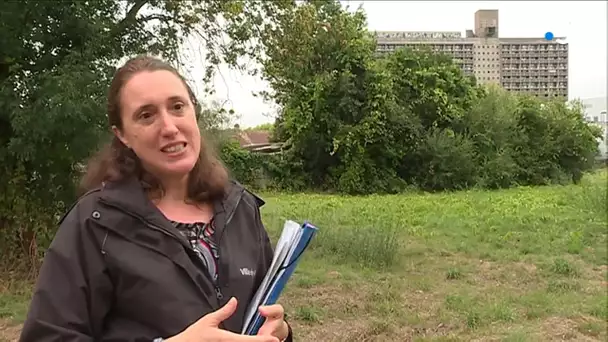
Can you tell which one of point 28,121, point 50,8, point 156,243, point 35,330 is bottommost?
point 35,330

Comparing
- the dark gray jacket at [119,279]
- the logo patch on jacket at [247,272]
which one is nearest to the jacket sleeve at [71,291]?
the dark gray jacket at [119,279]

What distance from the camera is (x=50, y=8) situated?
601cm

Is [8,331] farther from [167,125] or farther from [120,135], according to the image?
[167,125]

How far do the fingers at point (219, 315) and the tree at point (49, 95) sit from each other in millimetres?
4640

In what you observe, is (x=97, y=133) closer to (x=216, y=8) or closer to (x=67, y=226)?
(x=216, y=8)

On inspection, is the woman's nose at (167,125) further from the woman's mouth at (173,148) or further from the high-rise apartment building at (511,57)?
the high-rise apartment building at (511,57)

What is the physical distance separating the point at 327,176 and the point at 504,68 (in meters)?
16.9

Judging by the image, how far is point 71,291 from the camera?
1.21m

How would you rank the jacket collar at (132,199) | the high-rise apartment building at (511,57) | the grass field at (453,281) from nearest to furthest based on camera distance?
the jacket collar at (132,199)
the grass field at (453,281)
the high-rise apartment building at (511,57)

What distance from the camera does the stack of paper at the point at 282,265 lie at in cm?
136

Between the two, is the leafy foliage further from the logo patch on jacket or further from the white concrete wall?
the logo patch on jacket

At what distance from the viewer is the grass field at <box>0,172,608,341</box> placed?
5.31 m

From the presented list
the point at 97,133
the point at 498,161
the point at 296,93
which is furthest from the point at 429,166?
the point at 97,133

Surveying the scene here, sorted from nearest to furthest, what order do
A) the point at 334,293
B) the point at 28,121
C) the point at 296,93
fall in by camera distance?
the point at 28,121
the point at 334,293
the point at 296,93
